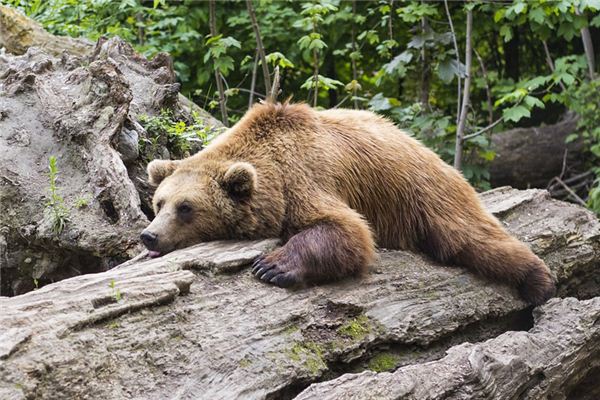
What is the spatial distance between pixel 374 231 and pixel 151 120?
218 centimetres

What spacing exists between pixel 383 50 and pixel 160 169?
4567 millimetres

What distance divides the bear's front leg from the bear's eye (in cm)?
65

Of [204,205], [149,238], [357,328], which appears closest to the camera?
[357,328]

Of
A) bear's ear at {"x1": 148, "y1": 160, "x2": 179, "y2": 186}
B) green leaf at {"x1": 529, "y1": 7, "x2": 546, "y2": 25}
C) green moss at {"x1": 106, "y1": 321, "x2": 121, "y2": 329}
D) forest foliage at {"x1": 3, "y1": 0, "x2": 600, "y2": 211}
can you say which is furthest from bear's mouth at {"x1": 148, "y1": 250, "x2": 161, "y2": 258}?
green leaf at {"x1": 529, "y1": 7, "x2": 546, "y2": 25}

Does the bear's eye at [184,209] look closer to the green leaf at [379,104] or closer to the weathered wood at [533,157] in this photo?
the green leaf at [379,104]

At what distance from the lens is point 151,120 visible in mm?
6500

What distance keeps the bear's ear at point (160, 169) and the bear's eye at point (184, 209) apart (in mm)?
487

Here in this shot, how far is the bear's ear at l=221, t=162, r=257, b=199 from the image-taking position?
499cm

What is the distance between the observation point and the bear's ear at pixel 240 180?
4.99 metres

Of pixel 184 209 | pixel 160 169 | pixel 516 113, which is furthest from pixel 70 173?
pixel 516 113

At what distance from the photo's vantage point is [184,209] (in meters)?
5.04

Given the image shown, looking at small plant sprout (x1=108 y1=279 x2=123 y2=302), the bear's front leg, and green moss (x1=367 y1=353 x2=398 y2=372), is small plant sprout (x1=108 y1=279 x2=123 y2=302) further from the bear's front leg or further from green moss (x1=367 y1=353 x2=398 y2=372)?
green moss (x1=367 y1=353 x2=398 y2=372)

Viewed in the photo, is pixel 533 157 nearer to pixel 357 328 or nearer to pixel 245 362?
pixel 357 328

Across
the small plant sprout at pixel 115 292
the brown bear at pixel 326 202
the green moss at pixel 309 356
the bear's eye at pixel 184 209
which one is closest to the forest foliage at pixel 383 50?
the brown bear at pixel 326 202
